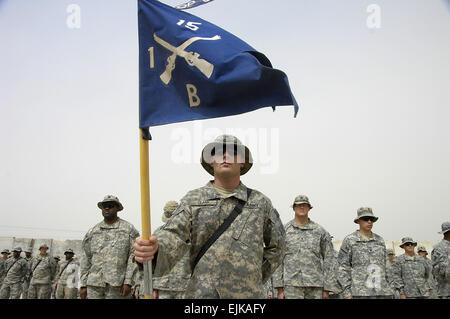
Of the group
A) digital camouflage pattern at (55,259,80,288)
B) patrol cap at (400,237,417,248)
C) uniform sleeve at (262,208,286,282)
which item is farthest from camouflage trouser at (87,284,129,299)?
digital camouflage pattern at (55,259,80,288)

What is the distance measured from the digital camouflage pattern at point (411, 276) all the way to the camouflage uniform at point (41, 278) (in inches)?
527

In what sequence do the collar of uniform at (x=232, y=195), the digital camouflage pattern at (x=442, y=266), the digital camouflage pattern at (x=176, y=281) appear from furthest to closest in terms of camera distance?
1. the digital camouflage pattern at (x=442, y=266)
2. the digital camouflage pattern at (x=176, y=281)
3. the collar of uniform at (x=232, y=195)

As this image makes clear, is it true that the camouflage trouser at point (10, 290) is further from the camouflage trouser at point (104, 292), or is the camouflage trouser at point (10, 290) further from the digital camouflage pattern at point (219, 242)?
the digital camouflage pattern at point (219, 242)

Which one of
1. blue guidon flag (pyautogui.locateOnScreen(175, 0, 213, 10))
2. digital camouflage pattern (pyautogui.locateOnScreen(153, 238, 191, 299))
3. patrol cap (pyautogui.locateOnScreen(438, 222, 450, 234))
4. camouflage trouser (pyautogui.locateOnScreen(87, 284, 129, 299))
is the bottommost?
camouflage trouser (pyautogui.locateOnScreen(87, 284, 129, 299))

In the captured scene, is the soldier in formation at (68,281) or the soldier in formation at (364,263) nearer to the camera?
the soldier in formation at (364,263)

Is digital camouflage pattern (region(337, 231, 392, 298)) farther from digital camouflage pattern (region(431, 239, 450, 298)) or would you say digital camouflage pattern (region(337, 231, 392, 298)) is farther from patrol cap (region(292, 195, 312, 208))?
digital camouflage pattern (region(431, 239, 450, 298))

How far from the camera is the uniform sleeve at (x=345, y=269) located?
8.89m

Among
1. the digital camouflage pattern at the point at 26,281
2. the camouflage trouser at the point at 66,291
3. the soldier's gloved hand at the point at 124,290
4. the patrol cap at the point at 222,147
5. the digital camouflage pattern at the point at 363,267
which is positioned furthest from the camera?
the digital camouflage pattern at the point at 26,281

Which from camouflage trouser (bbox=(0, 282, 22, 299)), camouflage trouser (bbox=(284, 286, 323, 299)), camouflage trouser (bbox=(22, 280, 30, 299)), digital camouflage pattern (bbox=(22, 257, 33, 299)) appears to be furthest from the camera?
camouflage trouser (bbox=(22, 280, 30, 299))

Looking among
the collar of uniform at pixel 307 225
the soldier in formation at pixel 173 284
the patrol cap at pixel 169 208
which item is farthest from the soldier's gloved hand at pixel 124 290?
the collar of uniform at pixel 307 225

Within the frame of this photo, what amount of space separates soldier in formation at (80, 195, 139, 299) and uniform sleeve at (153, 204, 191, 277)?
4385 mm

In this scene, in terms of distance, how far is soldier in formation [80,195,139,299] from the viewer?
814 cm
